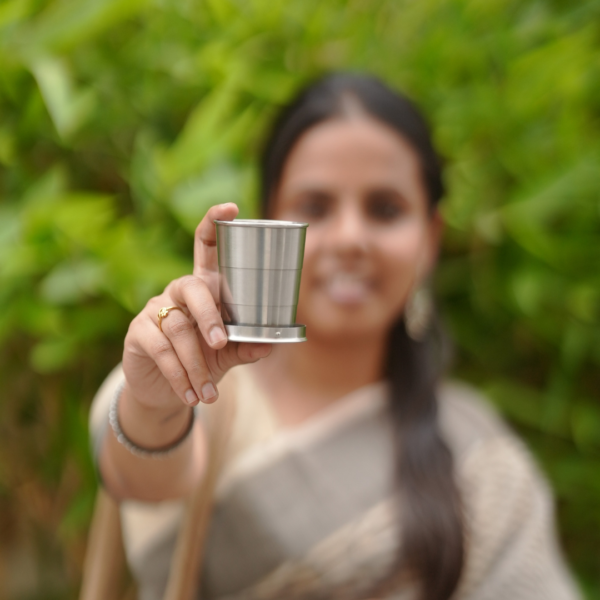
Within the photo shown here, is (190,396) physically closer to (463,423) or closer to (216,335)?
(216,335)

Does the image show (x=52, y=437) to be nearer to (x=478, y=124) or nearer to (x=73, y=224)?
(x=73, y=224)

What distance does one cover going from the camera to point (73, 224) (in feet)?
1.74

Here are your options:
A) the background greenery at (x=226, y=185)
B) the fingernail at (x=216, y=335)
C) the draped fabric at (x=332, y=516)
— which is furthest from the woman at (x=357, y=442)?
the fingernail at (x=216, y=335)

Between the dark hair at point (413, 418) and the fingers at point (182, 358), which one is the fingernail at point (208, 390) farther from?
the dark hair at point (413, 418)

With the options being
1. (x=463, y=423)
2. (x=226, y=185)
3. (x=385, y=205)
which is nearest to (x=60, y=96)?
(x=226, y=185)

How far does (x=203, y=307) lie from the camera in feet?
0.78

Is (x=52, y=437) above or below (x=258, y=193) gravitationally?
below

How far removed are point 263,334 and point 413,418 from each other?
1.51ft

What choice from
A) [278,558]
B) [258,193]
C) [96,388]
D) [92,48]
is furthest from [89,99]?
[278,558]

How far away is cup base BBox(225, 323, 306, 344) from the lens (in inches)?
9.2

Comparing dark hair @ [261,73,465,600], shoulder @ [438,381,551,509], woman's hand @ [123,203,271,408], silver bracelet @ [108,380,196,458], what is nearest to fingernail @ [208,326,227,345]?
woman's hand @ [123,203,271,408]

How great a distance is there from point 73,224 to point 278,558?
34 centimetres

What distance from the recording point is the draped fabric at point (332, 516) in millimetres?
573

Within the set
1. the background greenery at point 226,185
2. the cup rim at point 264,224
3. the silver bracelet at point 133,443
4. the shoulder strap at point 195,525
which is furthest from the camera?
the background greenery at point 226,185
